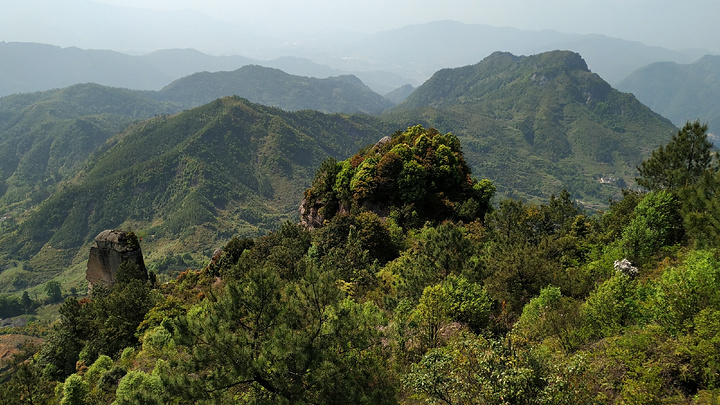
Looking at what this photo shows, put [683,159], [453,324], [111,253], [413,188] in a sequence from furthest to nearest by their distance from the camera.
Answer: [111,253], [413,188], [683,159], [453,324]

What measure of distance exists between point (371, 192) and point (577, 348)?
2933cm

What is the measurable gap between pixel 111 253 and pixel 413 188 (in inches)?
1626

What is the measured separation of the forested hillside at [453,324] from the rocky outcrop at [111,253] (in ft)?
48.1

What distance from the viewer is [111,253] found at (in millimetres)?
47562

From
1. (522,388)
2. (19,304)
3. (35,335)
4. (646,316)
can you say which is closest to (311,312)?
(522,388)

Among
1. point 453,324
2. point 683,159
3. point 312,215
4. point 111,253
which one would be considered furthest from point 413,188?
point 111,253

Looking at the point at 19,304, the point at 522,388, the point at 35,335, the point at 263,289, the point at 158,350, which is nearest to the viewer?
the point at 522,388

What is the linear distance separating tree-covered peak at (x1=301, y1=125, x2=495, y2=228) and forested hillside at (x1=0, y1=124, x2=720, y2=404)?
23.5 feet

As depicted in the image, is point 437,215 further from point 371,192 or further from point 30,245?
point 30,245

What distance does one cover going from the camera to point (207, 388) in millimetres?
10156

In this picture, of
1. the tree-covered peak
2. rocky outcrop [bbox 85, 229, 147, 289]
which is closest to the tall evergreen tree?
the tree-covered peak

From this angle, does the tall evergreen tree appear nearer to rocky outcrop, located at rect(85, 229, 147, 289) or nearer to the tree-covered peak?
the tree-covered peak

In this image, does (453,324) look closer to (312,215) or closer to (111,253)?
(312,215)

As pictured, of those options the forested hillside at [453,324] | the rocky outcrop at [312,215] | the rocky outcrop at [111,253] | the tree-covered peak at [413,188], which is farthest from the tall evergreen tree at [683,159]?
the rocky outcrop at [111,253]
